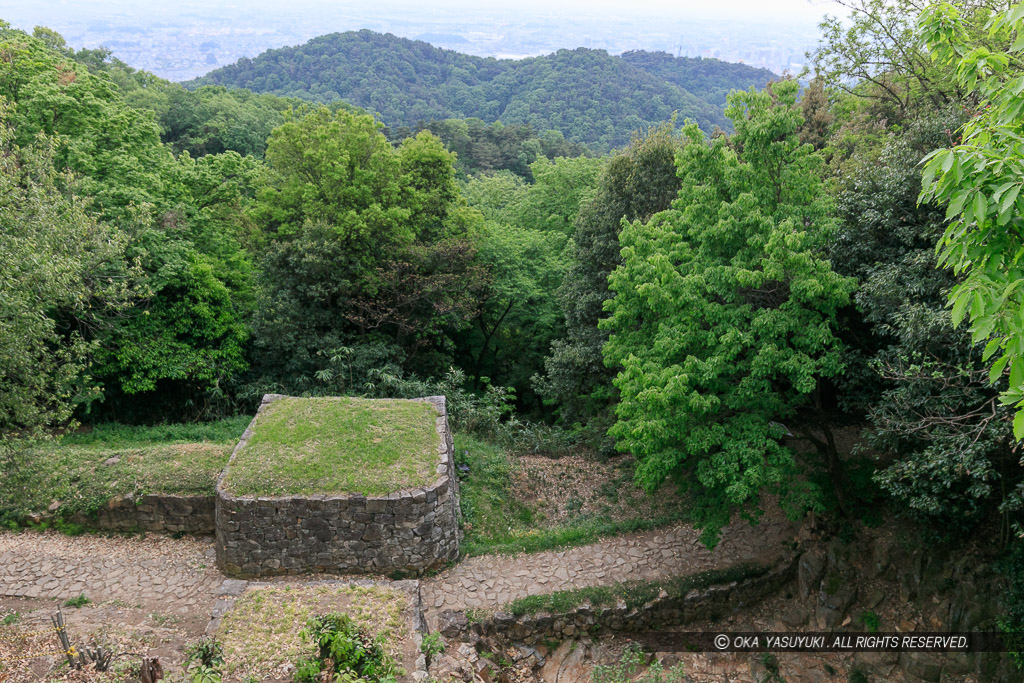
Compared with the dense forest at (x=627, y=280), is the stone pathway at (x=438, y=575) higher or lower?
→ lower

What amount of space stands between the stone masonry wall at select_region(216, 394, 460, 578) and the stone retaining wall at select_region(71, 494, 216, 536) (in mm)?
1065

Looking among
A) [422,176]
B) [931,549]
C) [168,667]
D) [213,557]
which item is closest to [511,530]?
[213,557]

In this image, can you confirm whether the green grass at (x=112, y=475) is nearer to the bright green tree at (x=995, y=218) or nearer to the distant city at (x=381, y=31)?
the bright green tree at (x=995, y=218)

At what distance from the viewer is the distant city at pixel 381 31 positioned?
3866 inches

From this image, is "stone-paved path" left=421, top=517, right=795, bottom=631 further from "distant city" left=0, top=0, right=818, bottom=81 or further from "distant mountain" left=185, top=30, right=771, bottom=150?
"distant city" left=0, top=0, right=818, bottom=81

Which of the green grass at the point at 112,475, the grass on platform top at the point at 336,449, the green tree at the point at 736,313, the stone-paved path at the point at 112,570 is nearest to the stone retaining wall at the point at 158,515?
the green grass at the point at 112,475

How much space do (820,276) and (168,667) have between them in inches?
431

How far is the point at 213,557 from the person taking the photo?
11086mm

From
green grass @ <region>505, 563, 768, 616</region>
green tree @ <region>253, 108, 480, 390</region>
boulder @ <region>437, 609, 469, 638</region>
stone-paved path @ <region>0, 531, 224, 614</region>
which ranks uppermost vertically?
green tree @ <region>253, 108, 480, 390</region>

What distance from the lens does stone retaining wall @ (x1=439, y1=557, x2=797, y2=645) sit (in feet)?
34.3

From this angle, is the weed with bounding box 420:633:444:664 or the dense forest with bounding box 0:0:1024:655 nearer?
the dense forest with bounding box 0:0:1024:655

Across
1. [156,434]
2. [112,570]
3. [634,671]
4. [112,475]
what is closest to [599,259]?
[634,671]

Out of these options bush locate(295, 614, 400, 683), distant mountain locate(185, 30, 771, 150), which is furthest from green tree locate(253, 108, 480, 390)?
distant mountain locate(185, 30, 771, 150)

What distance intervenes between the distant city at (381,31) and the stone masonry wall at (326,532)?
89.3 m
